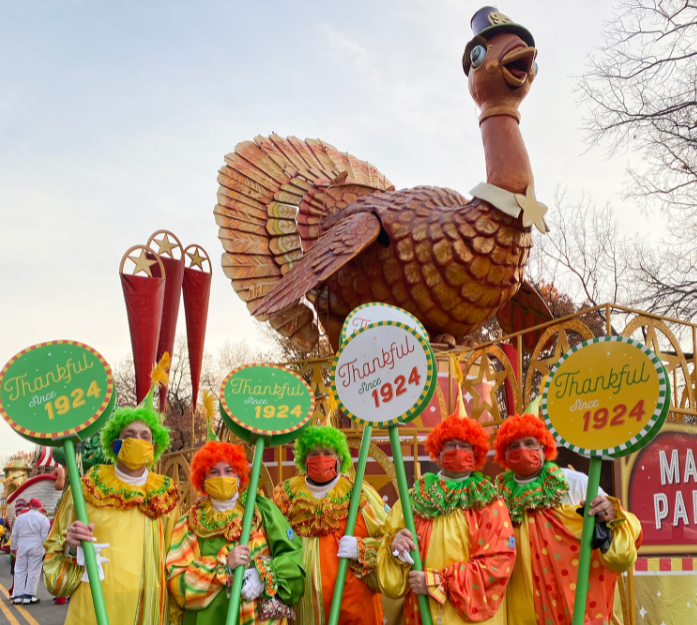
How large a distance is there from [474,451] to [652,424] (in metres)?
0.93

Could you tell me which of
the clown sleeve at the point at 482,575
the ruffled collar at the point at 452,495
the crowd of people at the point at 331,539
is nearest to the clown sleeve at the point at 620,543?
the crowd of people at the point at 331,539

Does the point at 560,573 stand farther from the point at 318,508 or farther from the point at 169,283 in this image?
the point at 169,283

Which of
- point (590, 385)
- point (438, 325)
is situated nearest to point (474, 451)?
point (590, 385)

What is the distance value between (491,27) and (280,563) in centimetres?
601

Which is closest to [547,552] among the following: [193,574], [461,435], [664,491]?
[461,435]

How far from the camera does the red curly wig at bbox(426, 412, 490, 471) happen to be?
332 cm

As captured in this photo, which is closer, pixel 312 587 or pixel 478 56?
pixel 312 587

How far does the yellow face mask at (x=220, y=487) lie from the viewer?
3615 millimetres

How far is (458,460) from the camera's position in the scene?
3.28m

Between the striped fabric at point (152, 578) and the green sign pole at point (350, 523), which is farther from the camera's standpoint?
the striped fabric at point (152, 578)

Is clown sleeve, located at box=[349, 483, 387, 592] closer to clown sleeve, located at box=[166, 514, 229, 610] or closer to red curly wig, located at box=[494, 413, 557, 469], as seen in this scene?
clown sleeve, located at box=[166, 514, 229, 610]

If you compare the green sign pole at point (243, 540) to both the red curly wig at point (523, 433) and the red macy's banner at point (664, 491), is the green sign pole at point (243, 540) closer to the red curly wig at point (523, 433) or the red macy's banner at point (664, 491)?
the red curly wig at point (523, 433)

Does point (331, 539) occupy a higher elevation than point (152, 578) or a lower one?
higher

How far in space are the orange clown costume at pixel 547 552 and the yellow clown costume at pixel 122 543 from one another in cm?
183
